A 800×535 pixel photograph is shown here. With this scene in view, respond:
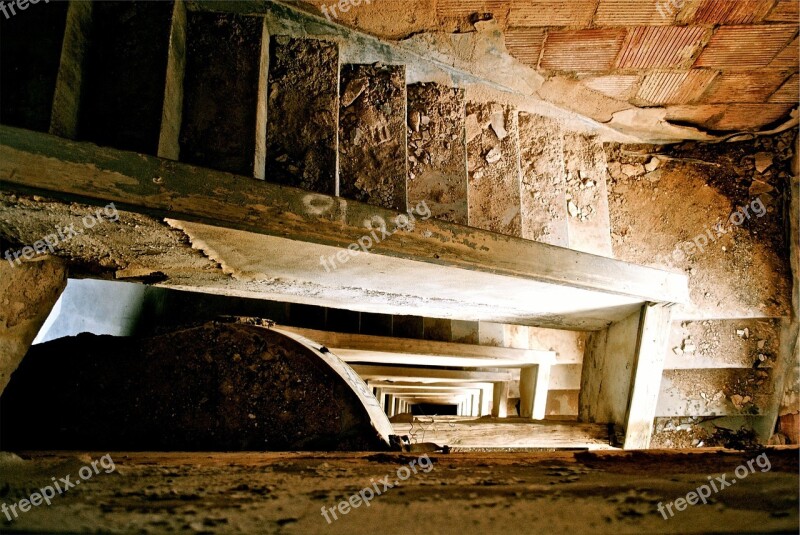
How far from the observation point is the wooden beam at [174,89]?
1772 mm

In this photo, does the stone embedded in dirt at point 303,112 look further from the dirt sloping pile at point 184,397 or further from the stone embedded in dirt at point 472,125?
the stone embedded in dirt at point 472,125

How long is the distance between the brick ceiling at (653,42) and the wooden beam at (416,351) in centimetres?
233

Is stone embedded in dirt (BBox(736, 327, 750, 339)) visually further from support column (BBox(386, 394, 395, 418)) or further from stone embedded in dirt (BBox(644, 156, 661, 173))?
support column (BBox(386, 394, 395, 418))

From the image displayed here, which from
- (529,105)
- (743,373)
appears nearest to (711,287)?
(743,373)

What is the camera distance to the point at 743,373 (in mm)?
3951

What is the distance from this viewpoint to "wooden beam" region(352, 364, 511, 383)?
4746 millimetres

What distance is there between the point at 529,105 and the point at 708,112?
1.38 meters

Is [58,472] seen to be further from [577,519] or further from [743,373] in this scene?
[743,373]

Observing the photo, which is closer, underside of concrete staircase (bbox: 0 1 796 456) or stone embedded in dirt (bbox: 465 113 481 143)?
underside of concrete staircase (bbox: 0 1 796 456)

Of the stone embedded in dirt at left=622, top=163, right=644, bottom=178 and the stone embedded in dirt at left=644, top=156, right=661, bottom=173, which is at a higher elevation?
the stone embedded in dirt at left=644, top=156, right=661, bottom=173

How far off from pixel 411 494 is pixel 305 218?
0.93 metres

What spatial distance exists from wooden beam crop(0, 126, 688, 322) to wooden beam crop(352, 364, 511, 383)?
270 cm

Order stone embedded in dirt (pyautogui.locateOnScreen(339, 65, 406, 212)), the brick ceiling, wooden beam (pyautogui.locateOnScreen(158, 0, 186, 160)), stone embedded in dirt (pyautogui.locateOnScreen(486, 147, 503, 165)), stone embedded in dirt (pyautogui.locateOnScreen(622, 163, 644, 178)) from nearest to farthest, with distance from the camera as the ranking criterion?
wooden beam (pyautogui.locateOnScreen(158, 0, 186, 160))
stone embedded in dirt (pyautogui.locateOnScreen(339, 65, 406, 212))
the brick ceiling
stone embedded in dirt (pyautogui.locateOnScreen(486, 147, 503, 165))
stone embedded in dirt (pyautogui.locateOnScreen(622, 163, 644, 178))

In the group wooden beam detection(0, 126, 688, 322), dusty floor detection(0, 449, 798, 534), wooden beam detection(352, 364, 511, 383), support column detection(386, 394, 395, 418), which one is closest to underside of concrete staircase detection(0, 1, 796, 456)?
wooden beam detection(0, 126, 688, 322)
